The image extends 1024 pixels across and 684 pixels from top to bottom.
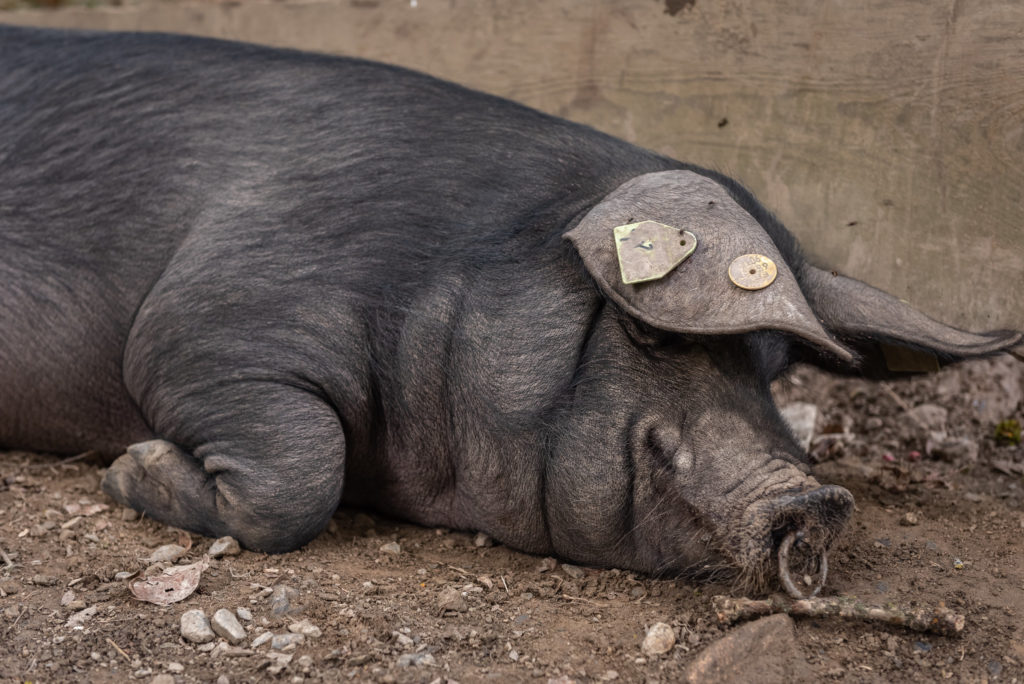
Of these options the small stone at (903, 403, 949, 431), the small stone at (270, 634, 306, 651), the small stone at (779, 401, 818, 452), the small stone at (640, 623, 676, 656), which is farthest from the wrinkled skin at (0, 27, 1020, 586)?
the small stone at (903, 403, 949, 431)

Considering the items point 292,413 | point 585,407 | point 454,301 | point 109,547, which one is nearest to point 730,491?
point 585,407

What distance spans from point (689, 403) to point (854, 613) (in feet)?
2.17

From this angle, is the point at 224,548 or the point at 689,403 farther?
the point at 224,548

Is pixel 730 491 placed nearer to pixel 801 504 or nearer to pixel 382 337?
pixel 801 504

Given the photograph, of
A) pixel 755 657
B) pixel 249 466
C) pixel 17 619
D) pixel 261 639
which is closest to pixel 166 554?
pixel 249 466

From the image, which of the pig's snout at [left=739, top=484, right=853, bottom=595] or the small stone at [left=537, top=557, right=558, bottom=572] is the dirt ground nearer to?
the small stone at [left=537, top=557, right=558, bottom=572]

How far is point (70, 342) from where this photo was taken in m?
3.59

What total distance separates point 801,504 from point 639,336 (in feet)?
1.98

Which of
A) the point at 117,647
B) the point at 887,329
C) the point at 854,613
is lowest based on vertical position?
the point at 117,647

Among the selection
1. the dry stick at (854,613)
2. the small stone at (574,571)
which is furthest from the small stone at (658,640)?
the small stone at (574,571)

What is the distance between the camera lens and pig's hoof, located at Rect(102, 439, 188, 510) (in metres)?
3.24

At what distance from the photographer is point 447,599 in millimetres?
2746

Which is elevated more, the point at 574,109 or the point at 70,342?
the point at 574,109

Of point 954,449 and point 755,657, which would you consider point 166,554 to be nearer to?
point 755,657
